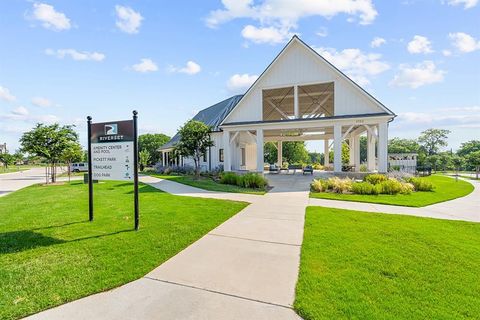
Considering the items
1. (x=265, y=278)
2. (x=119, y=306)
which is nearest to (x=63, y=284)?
(x=119, y=306)

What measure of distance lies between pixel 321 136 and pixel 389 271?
21.9m

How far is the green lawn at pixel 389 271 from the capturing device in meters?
2.98

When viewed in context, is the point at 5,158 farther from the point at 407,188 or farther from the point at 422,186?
the point at 422,186

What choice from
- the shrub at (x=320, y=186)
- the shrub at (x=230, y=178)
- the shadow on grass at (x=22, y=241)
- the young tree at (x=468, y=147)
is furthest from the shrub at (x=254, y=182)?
the young tree at (x=468, y=147)

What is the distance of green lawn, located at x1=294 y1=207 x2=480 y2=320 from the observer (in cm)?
298

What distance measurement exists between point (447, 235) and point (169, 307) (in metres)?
6.12

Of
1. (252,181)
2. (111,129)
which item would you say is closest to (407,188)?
(252,181)

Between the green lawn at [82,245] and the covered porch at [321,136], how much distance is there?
990 cm

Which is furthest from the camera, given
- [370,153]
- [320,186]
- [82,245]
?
[370,153]

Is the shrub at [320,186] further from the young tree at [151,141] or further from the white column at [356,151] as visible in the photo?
the young tree at [151,141]

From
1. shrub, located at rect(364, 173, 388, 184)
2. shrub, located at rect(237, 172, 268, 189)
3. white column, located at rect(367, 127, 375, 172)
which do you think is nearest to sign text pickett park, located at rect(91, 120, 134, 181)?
shrub, located at rect(237, 172, 268, 189)

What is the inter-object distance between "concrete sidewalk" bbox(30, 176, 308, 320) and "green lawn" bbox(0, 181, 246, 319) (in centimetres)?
30

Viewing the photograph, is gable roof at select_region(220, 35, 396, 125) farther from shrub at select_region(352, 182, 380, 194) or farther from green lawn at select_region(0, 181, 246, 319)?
green lawn at select_region(0, 181, 246, 319)

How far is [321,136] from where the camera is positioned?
24.7 metres
